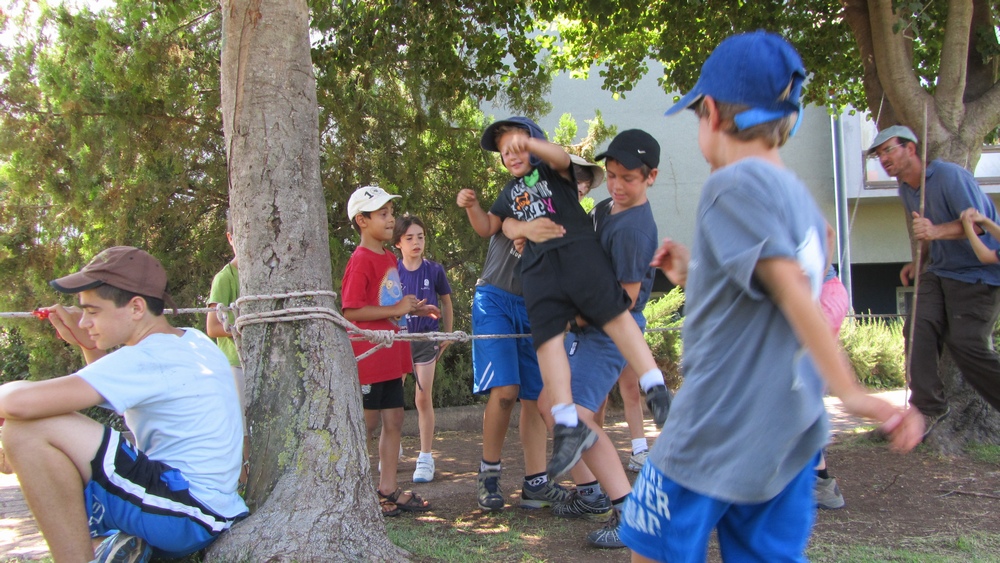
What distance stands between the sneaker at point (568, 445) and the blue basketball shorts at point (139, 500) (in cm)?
132

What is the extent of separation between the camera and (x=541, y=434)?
4.50 m

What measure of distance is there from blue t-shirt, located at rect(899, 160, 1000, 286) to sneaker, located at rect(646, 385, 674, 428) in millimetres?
2811

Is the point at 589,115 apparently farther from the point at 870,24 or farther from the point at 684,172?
the point at 870,24

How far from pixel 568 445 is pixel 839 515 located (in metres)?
1.85

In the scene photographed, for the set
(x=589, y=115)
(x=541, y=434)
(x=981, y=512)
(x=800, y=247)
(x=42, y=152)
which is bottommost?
(x=981, y=512)

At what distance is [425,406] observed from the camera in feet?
18.3

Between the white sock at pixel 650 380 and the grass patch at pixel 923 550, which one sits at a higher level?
the white sock at pixel 650 380

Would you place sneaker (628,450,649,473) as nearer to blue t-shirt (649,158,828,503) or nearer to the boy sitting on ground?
the boy sitting on ground

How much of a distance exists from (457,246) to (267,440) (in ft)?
16.8

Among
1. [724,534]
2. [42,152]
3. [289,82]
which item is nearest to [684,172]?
[42,152]

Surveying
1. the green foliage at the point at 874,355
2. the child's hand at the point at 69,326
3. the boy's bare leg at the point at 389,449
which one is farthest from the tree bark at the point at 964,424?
the child's hand at the point at 69,326

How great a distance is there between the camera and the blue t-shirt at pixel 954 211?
16.3 ft

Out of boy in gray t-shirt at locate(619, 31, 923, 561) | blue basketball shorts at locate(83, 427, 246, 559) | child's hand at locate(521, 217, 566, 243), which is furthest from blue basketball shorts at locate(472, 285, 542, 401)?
boy in gray t-shirt at locate(619, 31, 923, 561)

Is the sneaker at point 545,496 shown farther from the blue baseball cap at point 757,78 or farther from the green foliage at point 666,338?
the green foliage at point 666,338
